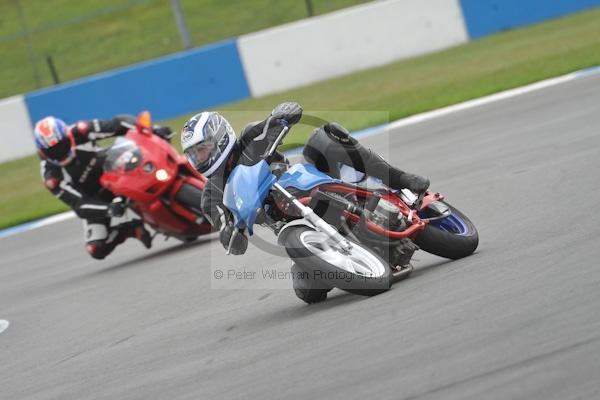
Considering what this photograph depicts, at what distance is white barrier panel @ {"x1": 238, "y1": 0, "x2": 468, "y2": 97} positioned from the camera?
21.5 m

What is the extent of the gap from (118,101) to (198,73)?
157cm

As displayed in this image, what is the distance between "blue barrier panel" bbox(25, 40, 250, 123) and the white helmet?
14.2 meters

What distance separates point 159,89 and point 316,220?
49.2 ft

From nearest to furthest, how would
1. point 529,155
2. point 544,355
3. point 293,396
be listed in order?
point 544,355, point 293,396, point 529,155

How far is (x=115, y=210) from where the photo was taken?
38.7ft

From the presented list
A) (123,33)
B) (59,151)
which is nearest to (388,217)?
(59,151)

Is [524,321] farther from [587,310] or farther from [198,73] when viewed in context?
[198,73]

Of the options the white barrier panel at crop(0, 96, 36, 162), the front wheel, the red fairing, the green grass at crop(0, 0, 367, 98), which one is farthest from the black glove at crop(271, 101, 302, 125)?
the green grass at crop(0, 0, 367, 98)

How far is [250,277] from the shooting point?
9.22m

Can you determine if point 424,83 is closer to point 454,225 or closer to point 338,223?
point 454,225

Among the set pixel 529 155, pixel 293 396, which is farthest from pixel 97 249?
pixel 293 396

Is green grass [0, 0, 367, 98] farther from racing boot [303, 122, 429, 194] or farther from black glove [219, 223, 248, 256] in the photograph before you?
black glove [219, 223, 248, 256]

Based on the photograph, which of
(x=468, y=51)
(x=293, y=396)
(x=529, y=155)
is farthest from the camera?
(x=468, y=51)

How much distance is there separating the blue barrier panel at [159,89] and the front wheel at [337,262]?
48.5 feet
